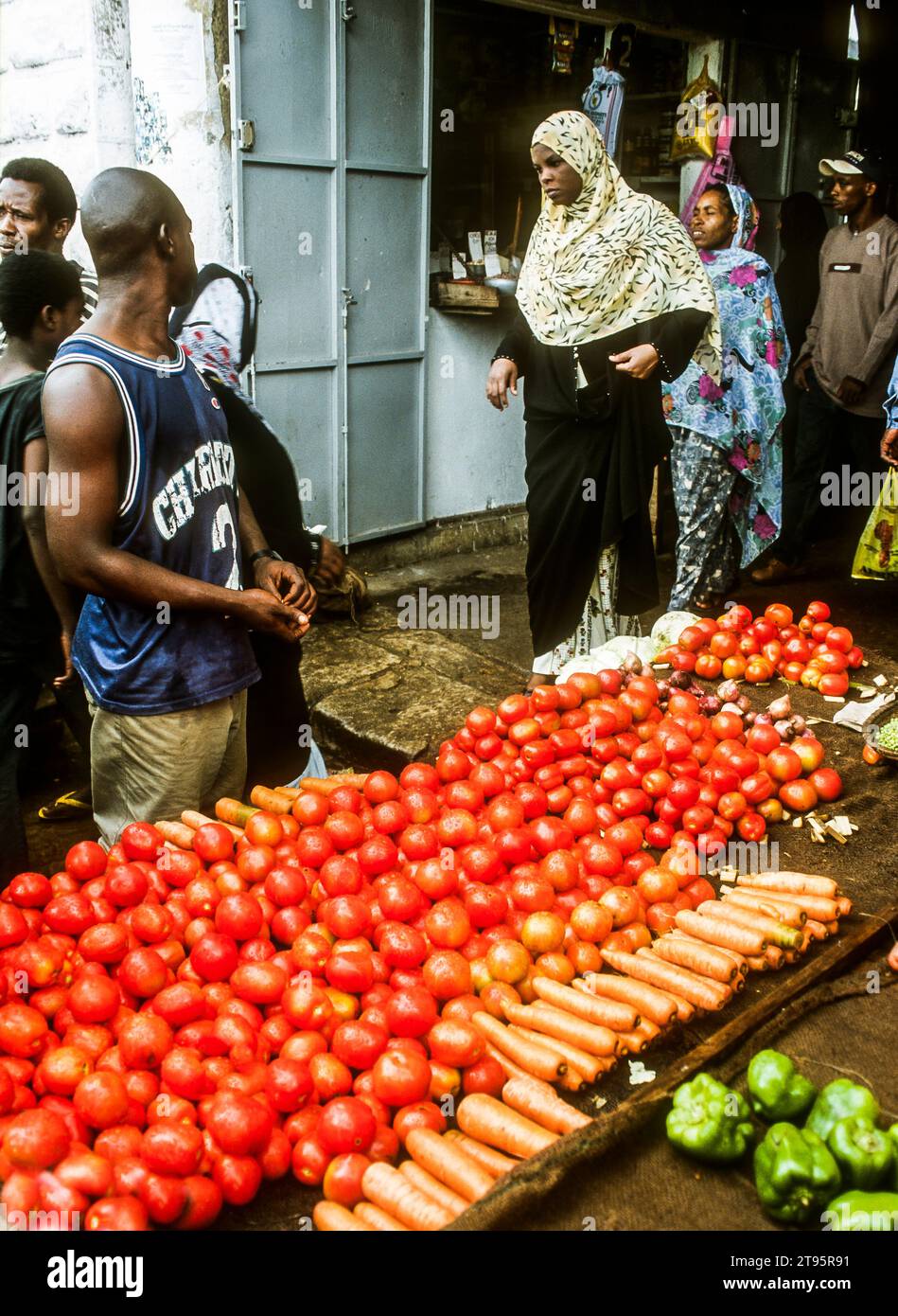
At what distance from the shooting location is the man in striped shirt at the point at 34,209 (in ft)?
13.9

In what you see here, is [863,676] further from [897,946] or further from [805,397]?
[805,397]

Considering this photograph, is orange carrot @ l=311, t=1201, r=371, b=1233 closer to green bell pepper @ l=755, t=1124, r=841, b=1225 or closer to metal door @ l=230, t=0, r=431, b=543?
green bell pepper @ l=755, t=1124, r=841, b=1225

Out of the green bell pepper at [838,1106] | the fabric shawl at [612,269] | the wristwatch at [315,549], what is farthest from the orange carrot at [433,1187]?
the fabric shawl at [612,269]

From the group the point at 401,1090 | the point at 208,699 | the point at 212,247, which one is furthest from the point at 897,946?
the point at 212,247

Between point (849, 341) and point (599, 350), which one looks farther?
point (849, 341)

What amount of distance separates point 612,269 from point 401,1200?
3.66 m

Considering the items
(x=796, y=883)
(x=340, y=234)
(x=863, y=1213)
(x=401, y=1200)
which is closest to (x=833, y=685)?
(x=796, y=883)

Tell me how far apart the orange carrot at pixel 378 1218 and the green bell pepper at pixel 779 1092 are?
62 cm

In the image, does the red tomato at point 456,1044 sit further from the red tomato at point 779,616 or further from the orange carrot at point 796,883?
the red tomato at point 779,616

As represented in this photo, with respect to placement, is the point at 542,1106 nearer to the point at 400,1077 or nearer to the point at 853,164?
the point at 400,1077

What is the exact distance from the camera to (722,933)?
7.48 feet

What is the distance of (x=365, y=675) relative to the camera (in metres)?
5.25

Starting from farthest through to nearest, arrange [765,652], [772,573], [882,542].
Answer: [772,573]
[882,542]
[765,652]

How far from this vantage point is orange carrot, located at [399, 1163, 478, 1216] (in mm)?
1670
